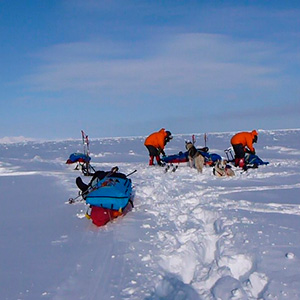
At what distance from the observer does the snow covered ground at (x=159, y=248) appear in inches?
134

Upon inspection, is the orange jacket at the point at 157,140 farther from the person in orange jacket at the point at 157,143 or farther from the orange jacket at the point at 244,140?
the orange jacket at the point at 244,140

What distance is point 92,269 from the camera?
384cm

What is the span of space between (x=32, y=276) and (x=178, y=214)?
2.97 meters

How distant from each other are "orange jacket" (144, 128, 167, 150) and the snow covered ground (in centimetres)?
481

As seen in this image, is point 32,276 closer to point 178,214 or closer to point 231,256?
point 231,256

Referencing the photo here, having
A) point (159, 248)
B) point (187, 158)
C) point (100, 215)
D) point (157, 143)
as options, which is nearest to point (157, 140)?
point (157, 143)

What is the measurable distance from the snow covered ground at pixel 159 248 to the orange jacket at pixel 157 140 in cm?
481

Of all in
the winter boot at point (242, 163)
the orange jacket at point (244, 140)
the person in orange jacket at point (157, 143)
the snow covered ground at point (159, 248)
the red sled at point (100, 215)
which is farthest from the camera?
the person in orange jacket at point (157, 143)

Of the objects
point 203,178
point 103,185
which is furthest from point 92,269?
point 203,178

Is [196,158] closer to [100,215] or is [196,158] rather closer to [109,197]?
[109,197]

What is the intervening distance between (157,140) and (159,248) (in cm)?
829

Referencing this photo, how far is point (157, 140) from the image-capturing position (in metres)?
12.6

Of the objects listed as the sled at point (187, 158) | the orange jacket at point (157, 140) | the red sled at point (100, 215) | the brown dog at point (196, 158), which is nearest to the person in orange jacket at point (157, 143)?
the orange jacket at point (157, 140)

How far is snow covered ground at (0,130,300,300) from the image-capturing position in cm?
340
